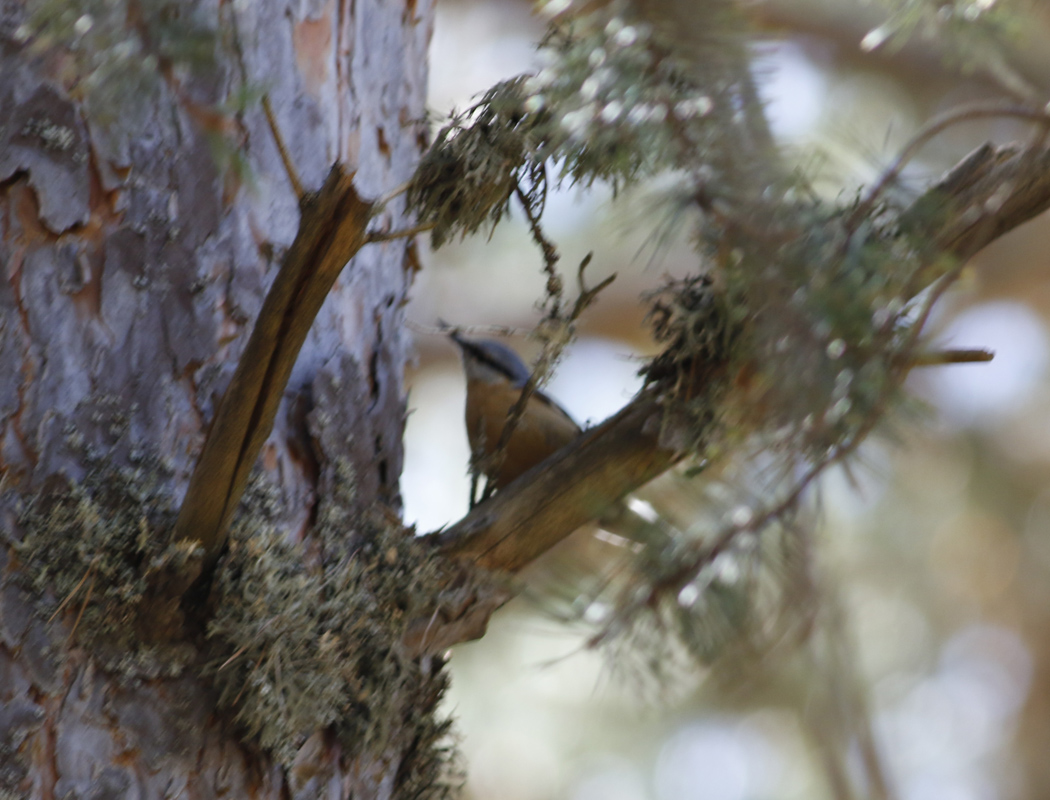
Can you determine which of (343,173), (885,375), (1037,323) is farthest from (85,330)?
(1037,323)

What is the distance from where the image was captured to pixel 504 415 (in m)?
2.29

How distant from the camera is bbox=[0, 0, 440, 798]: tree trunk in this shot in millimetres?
1244

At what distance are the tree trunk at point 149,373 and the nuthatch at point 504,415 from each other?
1.37ft

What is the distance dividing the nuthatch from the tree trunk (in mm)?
417

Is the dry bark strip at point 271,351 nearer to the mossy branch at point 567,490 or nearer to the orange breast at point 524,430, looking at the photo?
the mossy branch at point 567,490

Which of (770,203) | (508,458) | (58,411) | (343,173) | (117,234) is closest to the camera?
(343,173)

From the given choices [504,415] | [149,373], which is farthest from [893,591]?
[149,373]

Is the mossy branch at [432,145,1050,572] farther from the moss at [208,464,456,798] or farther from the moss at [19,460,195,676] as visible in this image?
the moss at [19,460,195,676]

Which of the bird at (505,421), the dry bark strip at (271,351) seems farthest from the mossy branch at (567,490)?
the dry bark strip at (271,351)

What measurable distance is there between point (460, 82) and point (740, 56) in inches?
182

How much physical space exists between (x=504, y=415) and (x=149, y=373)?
103 centimetres

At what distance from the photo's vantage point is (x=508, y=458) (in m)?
2.18

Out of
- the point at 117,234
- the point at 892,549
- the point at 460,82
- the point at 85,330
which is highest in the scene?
the point at 460,82

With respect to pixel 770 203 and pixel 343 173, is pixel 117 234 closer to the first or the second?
pixel 343 173
